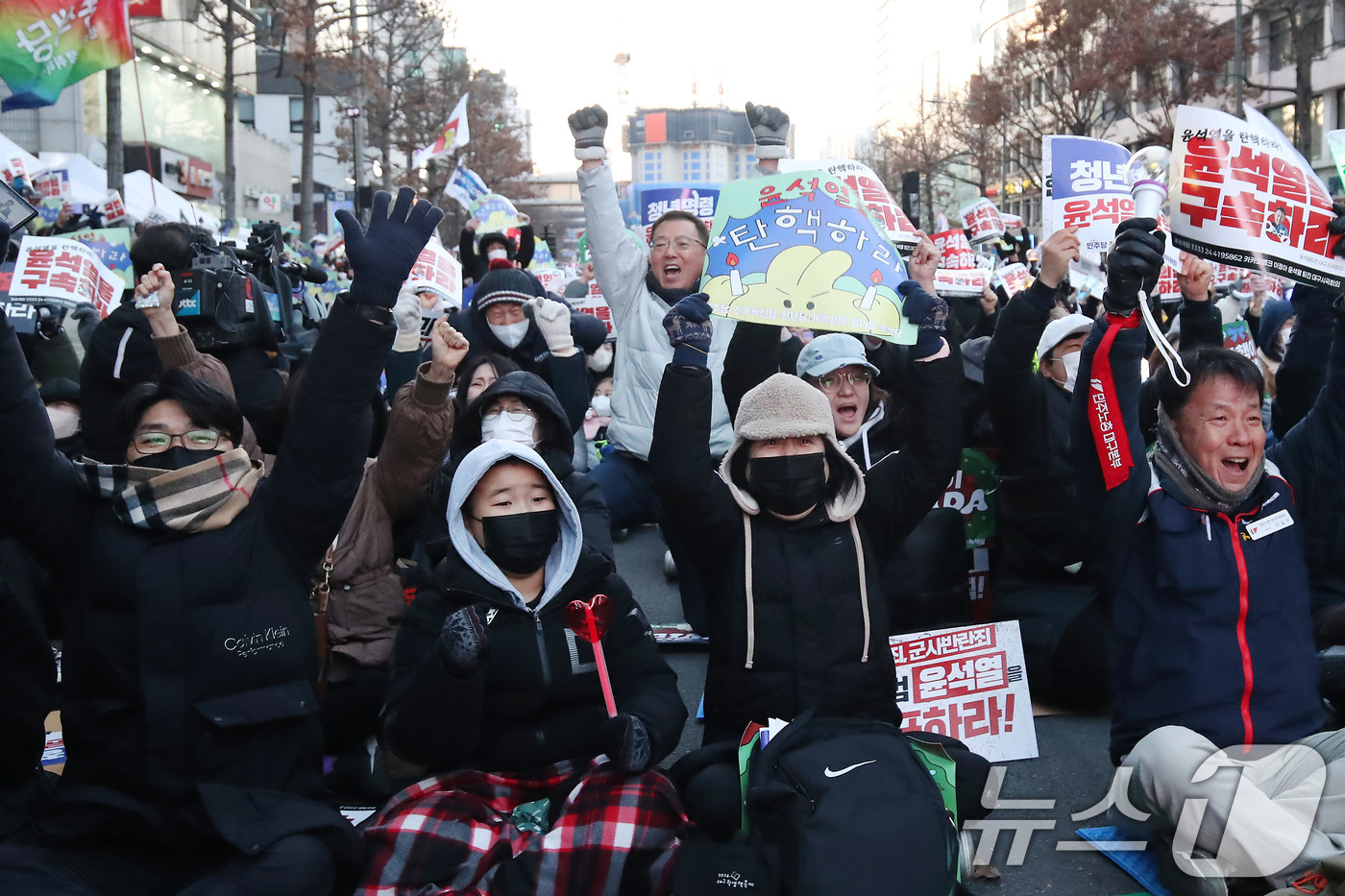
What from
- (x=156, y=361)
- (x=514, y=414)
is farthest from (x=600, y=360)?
(x=514, y=414)

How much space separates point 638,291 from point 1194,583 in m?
2.58

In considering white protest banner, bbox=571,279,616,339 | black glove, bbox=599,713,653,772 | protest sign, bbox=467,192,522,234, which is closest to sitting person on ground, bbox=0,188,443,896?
black glove, bbox=599,713,653,772

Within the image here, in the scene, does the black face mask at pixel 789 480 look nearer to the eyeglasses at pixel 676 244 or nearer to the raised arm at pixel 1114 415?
the raised arm at pixel 1114 415

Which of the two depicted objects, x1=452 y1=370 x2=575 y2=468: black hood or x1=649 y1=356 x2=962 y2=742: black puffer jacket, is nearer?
x1=649 y1=356 x2=962 y2=742: black puffer jacket

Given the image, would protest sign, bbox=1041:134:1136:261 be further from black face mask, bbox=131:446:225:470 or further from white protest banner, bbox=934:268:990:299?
black face mask, bbox=131:446:225:470

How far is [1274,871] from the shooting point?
2.79 meters

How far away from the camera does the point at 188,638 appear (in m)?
2.70

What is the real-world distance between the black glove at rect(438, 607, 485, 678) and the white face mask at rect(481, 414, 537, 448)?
1.18 m

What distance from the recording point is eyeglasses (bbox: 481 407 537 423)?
3941 millimetres

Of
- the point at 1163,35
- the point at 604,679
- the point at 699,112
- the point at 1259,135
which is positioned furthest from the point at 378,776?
the point at 699,112

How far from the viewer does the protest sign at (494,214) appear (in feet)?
38.0

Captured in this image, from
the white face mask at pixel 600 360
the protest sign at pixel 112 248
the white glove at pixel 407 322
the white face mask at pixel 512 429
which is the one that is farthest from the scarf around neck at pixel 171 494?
the protest sign at pixel 112 248

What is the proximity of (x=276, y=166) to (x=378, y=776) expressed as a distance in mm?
43825

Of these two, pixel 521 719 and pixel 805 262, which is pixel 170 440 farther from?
pixel 805 262
